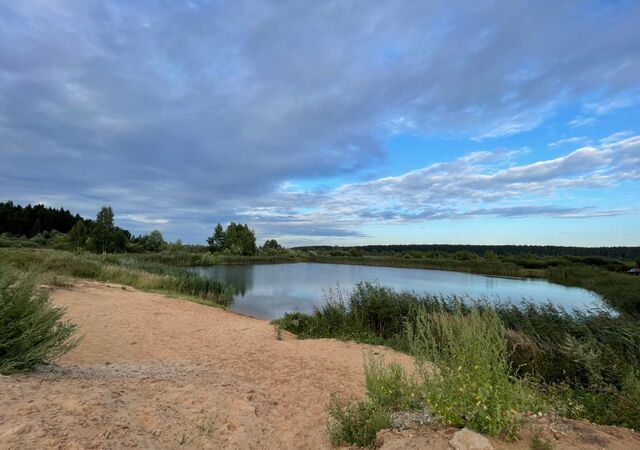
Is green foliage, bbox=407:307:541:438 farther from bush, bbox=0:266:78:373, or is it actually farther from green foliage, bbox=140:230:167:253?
green foliage, bbox=140:230:167:253

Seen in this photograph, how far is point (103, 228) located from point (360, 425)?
60917 mm

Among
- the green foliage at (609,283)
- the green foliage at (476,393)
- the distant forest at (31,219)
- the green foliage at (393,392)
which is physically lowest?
the green foliage at (609,283)

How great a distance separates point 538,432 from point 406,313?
9069mm

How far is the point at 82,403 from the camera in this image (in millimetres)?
3244

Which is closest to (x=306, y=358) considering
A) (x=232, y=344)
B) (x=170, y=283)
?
(x=232, y=344)

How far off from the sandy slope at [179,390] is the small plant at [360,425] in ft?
0.96

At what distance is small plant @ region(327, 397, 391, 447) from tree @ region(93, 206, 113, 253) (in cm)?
5720

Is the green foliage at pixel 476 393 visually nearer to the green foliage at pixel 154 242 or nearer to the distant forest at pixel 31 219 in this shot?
the green foliage at pixel 154 242

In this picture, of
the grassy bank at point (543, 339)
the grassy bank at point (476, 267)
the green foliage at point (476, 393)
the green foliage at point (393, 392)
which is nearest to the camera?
the green foliage at point (476, 393)

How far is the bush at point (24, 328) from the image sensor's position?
4.14 metres

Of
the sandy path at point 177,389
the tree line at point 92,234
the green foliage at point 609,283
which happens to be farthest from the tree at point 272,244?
the sandy path at point 177,389

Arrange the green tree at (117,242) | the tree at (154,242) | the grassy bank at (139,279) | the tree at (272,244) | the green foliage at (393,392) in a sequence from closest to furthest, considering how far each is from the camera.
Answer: the green foliage at (393,392) < the grassy bank at (139,279) < the green tree at (117,242) < the tree at (154,242) < the tree at (272,244)

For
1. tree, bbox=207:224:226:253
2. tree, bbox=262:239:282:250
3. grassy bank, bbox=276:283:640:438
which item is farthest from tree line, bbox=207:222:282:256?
grassy bank, bbox=276:283:640:438

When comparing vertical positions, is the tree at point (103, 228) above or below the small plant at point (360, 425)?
above
